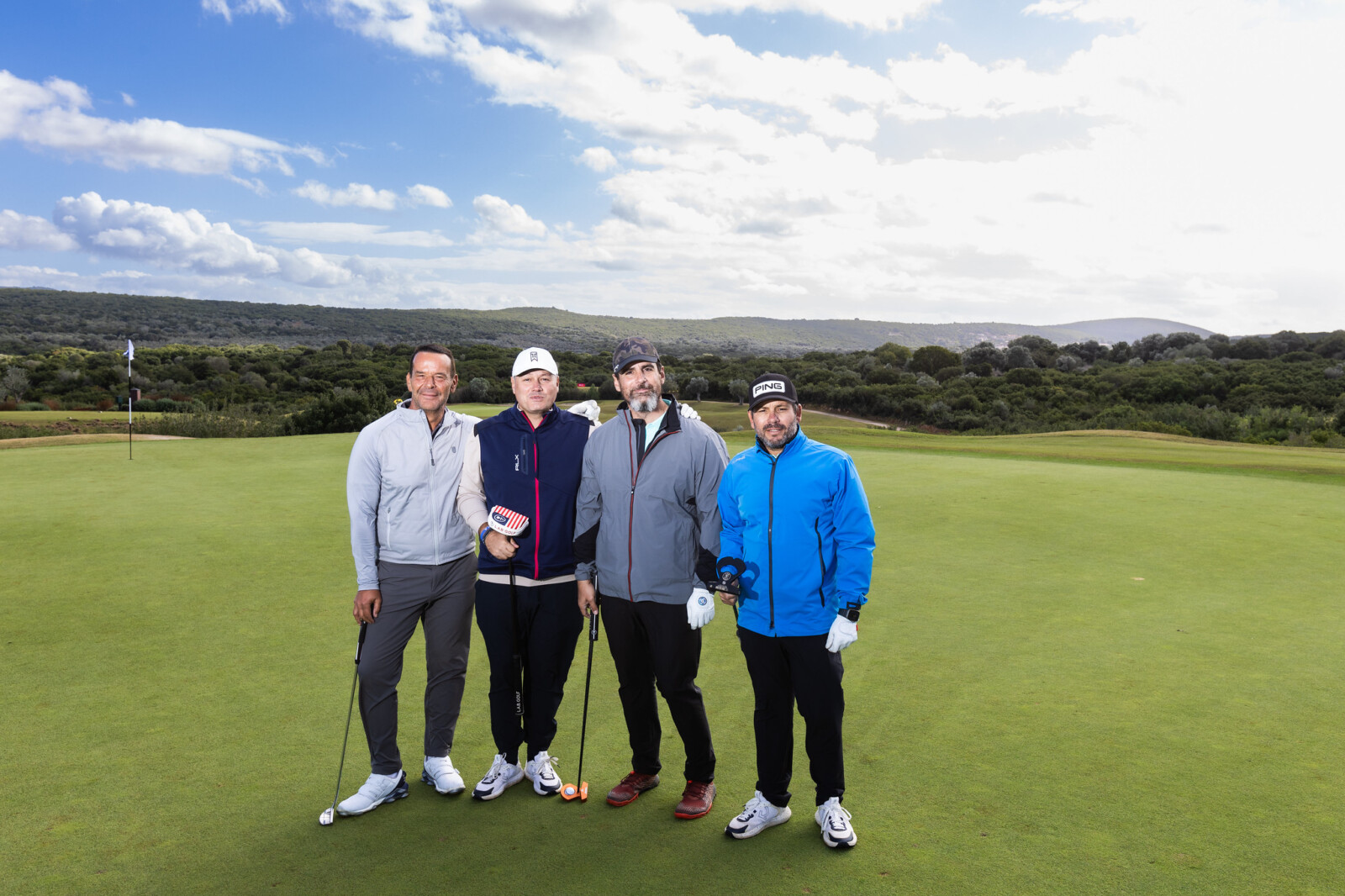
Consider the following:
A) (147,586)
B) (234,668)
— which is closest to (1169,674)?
(234,668)

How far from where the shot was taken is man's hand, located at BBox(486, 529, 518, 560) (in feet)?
12.0

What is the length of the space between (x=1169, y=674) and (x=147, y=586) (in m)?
7.88

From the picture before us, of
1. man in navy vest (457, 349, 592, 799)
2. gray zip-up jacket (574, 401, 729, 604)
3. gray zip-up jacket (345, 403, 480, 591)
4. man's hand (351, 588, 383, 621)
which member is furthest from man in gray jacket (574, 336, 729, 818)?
man's hand (351, 588, 383, 621)

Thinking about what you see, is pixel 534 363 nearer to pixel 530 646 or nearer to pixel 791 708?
pixel 530 646

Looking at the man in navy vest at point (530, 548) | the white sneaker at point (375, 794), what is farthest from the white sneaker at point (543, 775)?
the white sneaker at point (375, 794)

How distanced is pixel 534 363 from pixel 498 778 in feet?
6.47

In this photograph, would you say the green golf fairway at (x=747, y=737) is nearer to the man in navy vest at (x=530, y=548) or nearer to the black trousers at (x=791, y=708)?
the black trousers at (x=791, y=708)

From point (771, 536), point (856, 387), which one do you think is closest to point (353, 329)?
point (856, 387)

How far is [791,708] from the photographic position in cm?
350

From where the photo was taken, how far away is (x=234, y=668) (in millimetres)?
5012

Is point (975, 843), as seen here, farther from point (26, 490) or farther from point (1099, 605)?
point (26, 490)

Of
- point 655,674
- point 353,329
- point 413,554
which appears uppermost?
point 353,329

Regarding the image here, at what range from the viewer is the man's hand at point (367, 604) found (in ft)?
12.4

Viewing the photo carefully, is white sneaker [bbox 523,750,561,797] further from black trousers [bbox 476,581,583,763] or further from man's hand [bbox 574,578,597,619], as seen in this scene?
man's hand [bbox 574,578,597,619]
